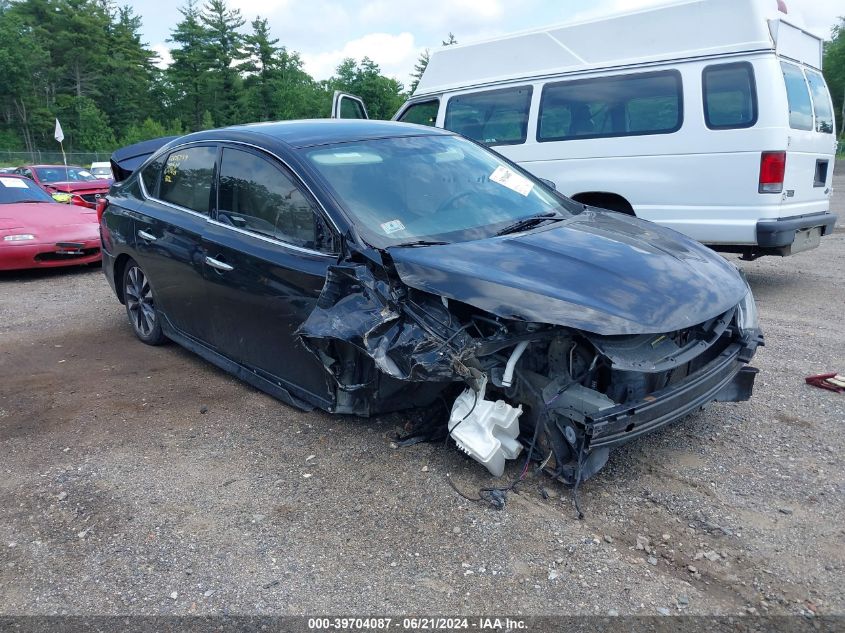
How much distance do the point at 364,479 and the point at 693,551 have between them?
1439mm

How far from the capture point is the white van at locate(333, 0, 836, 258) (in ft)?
19.0

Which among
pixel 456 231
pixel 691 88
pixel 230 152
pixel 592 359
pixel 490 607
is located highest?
pixel 691 88

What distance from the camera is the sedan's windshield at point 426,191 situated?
3.43 m

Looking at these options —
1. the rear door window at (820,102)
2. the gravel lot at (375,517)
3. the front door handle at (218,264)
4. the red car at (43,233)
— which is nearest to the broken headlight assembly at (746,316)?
the gravel lot at (375,517)

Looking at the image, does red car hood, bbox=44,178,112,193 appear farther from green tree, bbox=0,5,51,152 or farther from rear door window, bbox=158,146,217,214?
green tree, bbox=0,5,51,152

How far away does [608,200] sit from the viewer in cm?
687

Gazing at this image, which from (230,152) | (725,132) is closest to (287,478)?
(230,152)

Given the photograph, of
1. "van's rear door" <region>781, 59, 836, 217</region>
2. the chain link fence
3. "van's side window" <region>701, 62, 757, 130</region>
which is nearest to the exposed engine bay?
"van's side window" <region>701, 62, 757, 130</region>

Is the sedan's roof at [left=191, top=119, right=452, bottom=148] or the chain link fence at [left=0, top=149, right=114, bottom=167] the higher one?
the chain link fence at [left=0, top=149, right=114, bottom=167]

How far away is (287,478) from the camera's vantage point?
10.5 feet

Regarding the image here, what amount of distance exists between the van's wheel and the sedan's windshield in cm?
205

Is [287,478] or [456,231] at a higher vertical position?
[456,231]

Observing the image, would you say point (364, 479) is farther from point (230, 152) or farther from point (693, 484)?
point (230, 152)

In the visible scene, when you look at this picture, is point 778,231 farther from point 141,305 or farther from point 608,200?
point 141,305
